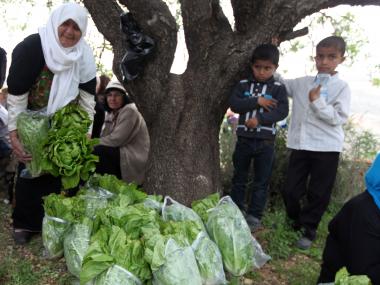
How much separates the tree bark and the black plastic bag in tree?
0.23 ft

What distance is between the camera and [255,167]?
13.3ft

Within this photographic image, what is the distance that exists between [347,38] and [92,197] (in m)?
4.27

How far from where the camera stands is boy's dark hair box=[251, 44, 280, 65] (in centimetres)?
351

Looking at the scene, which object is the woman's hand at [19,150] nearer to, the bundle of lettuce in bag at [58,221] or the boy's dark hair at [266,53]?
the bundle of lettuce in bag at [58,221]

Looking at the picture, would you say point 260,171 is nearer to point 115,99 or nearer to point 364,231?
point 364,231

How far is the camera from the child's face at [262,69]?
3.57m

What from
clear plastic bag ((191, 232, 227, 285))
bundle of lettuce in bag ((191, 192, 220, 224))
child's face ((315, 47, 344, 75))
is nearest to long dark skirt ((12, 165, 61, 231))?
bundle of lettuce in bag ((191, 192, 220, 224))

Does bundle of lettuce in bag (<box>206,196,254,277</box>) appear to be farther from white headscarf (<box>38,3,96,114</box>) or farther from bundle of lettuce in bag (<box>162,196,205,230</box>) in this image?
white headscarf (<box>38,3,96,114</box>)

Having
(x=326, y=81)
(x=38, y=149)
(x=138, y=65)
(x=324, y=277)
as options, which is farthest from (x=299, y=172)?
(x=38, y=149)

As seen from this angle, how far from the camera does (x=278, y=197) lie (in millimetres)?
4988

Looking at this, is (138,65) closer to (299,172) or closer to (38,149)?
(38,149)

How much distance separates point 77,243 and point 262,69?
7.08 feet

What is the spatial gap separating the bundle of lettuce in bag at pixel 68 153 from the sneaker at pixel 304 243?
2152mm

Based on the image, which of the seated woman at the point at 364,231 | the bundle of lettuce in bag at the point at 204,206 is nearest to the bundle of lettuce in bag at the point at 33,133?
the bundle of lettuce in bag at the point at 204,206
